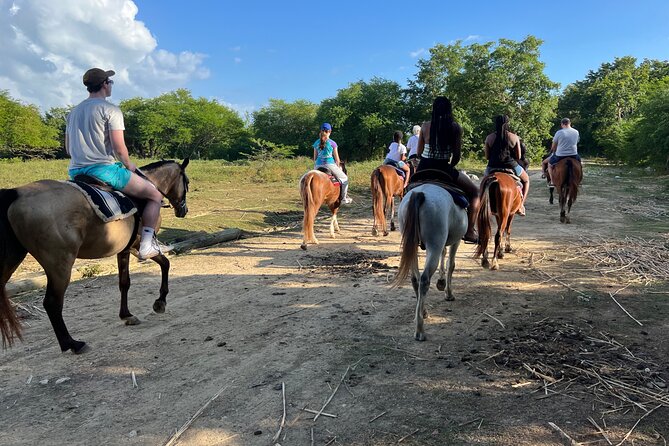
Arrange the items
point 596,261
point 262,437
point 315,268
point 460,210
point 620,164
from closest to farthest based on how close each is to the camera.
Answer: point 262,437 < point 460,210 < point 596,261 < point 315,268 < point 620,164

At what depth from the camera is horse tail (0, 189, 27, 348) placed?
12.8ft

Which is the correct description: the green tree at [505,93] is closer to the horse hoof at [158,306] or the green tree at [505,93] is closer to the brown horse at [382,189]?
the brown horse at [382,189]

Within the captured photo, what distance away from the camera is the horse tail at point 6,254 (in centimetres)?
390

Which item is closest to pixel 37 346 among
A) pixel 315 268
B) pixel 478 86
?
pixel 315 268

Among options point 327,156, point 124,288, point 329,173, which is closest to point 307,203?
point 329,173

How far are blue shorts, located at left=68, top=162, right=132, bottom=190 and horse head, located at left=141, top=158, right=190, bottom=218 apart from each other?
92 cm

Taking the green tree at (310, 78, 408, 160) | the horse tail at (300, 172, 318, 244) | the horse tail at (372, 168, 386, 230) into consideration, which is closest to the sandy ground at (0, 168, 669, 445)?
the horse tail at (300, 172, 318, 244)

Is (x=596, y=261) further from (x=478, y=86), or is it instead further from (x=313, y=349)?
(x=478, y=86)

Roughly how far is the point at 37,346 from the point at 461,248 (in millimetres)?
7276

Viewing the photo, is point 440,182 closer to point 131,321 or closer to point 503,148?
point 503,148

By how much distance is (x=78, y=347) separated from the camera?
4.33 meters

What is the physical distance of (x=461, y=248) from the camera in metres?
8.73

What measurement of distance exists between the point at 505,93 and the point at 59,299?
3931 cm

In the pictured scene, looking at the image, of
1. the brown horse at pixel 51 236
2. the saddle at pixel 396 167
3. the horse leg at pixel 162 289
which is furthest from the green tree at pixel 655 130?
the brown horse at pixel 51 236
